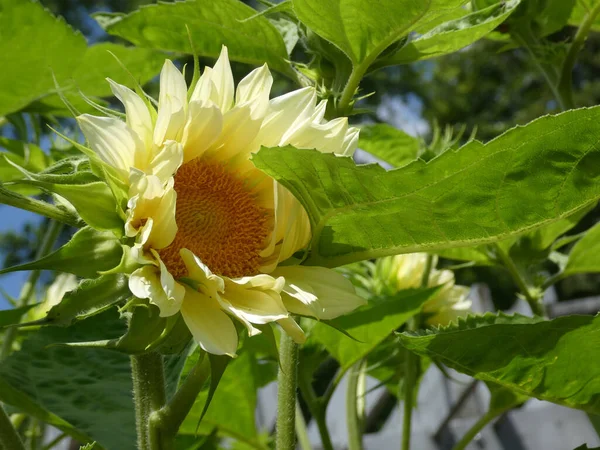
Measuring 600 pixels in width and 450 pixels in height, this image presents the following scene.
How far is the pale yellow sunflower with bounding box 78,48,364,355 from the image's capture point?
39cm

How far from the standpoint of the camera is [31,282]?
32.0 inches

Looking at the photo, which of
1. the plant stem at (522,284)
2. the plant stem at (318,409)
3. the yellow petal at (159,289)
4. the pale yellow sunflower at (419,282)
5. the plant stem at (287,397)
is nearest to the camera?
the yellow petal at (159,289)

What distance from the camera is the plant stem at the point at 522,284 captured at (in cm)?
73

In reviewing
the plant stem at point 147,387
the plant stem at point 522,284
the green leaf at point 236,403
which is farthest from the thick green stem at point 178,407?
the plant stem at point 522,284

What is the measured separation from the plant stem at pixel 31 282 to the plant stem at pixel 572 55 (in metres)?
0.43

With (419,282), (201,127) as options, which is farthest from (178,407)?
(419,282)

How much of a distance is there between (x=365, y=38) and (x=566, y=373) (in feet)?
0.71

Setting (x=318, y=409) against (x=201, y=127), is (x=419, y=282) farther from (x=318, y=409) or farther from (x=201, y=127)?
(x=201, y=127)

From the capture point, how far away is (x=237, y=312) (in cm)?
39

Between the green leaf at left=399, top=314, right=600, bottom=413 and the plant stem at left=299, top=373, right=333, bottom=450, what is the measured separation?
0.16 meters

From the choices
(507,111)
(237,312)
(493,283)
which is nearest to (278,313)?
(237,312)

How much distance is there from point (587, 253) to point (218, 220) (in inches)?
17.6

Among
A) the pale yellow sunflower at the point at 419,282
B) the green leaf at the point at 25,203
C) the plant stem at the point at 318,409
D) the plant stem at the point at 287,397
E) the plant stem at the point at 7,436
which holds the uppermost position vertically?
the green leaf at the point at 25,203

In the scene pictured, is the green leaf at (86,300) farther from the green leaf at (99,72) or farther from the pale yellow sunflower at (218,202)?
the green leaf at (99,72)
